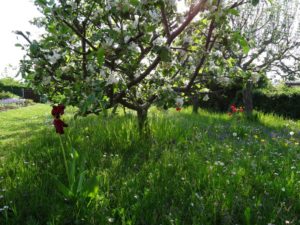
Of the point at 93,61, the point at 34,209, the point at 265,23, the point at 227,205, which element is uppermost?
the point at 265,23

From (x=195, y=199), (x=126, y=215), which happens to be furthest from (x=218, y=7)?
(x=126, y=215)

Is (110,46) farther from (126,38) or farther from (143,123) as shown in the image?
(143,123)

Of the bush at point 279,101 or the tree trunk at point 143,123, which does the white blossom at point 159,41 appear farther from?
the bush at point 279,101

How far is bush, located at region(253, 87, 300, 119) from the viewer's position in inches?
489

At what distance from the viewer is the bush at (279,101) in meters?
12.4

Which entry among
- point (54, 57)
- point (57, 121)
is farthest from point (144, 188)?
point (54, 57)

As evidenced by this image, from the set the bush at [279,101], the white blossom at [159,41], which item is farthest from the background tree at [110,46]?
the bush at [279,101]

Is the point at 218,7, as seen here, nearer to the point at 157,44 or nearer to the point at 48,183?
the point at 157,44

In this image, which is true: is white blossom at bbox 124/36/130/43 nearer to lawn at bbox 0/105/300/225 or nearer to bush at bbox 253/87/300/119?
lawn at bbox 0/105/300/225

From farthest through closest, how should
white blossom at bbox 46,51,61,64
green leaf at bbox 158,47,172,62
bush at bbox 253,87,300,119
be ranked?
bush at bbox 253,87,300,119 → white blossom at bbox 46,51,61,64 → green leaf at bbox 158,47,172,62

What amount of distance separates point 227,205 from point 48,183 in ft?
5.93

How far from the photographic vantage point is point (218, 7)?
3.13m

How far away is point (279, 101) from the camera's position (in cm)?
1273

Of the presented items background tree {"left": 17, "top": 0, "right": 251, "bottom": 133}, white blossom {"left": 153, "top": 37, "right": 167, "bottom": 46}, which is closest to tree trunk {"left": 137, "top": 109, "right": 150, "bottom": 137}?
background tree {"left": 17, "top": 0, "right": 251, "bottom": 133}
